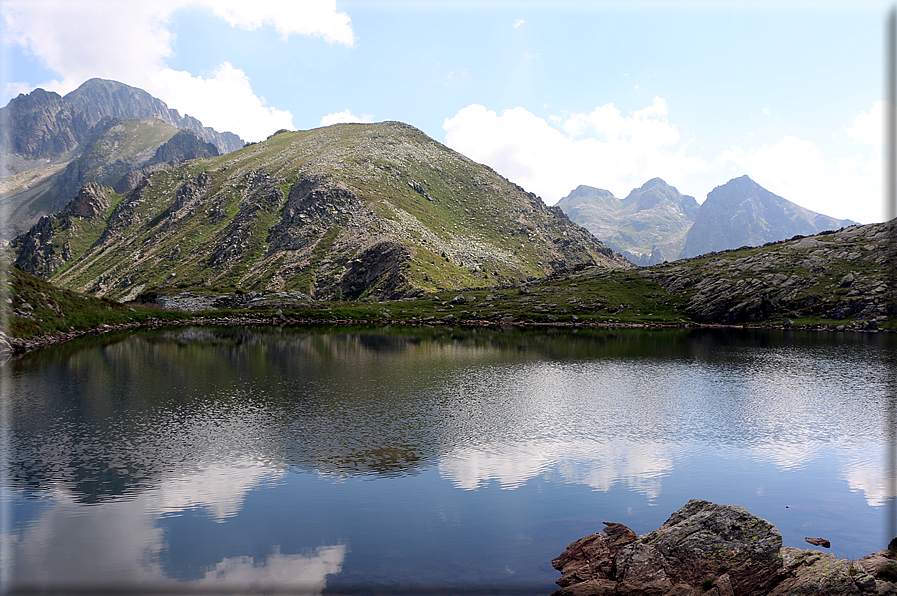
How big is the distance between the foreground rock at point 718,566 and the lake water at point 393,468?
268 centimetres

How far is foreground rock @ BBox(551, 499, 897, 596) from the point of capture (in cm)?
1994

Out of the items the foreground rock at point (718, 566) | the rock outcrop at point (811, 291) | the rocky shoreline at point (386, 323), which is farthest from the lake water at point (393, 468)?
the rock outcrop at point (811, 291)

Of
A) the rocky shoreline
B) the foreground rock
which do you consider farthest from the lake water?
the rocky shoreline

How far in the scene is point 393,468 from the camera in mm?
36156

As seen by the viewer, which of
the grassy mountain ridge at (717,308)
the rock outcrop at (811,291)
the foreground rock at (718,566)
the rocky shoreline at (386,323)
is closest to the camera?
the foreground rock at (718,566)

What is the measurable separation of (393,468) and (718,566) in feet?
72.7

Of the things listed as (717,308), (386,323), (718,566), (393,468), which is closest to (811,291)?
(717,308)

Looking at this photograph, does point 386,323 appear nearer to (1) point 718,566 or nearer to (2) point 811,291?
(2) point 811,291

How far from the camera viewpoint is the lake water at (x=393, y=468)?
78.1 ft

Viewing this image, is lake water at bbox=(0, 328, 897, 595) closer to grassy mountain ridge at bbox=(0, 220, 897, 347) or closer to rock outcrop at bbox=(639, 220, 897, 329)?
grassy mountain ridge at bbox=(0, 220, 897, 347)

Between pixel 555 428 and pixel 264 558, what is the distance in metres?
31.2

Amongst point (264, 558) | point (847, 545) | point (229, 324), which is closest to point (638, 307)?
point (229, 324)

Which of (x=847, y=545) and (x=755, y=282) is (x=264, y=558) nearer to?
(x=847, y=545)

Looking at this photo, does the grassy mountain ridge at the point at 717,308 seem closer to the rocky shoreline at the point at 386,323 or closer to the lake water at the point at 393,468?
the rocky shoreline at the point at 386,323
